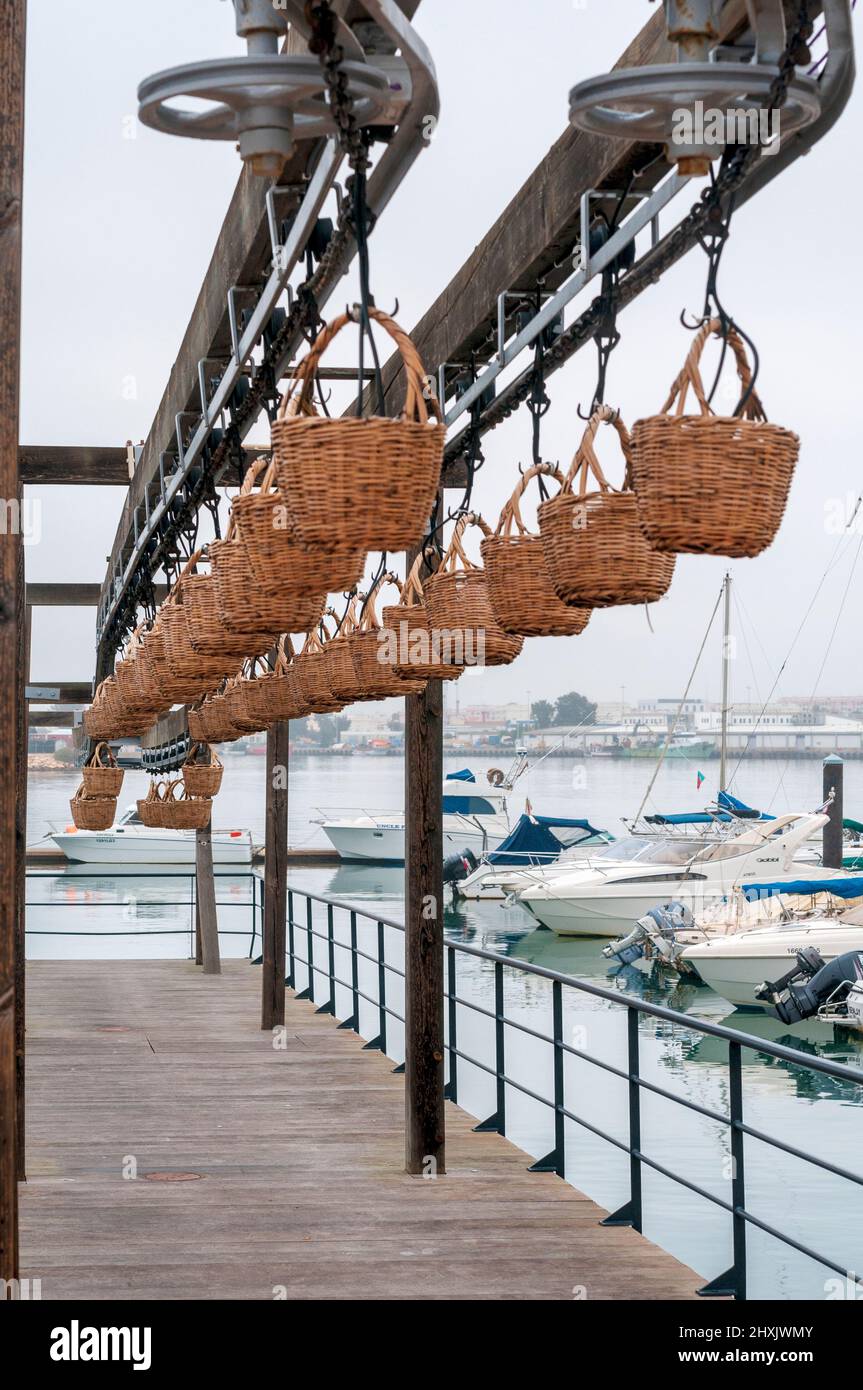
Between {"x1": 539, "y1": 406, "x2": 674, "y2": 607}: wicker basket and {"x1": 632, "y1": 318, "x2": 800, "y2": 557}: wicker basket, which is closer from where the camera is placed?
{"x1": 632, "y1": 318, "x2": 800, "y2": 557}: wicker basket

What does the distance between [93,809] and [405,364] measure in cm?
911

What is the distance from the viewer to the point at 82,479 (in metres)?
8.88

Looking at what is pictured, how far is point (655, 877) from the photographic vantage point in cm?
2780

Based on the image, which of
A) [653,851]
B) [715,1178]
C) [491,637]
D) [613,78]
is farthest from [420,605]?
[653,851]

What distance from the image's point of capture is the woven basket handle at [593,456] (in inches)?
124

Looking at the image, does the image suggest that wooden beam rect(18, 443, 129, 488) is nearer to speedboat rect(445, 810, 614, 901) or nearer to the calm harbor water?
the calm harbor water

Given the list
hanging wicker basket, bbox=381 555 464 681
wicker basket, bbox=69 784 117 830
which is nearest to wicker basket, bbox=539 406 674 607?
hanging wicker basket, bbox=381 555 464 681

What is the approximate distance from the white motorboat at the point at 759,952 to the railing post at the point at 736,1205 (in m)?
14.8

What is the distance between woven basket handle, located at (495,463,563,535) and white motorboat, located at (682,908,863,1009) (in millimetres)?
16078

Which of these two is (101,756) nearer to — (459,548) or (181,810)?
(181,810)

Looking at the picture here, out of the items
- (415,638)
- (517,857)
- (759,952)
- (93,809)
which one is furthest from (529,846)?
(415,638)

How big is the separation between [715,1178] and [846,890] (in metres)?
10.9

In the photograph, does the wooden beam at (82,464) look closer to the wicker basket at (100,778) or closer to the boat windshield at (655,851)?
the wicker basket at (100,778)

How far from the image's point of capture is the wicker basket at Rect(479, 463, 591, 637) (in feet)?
12.1
